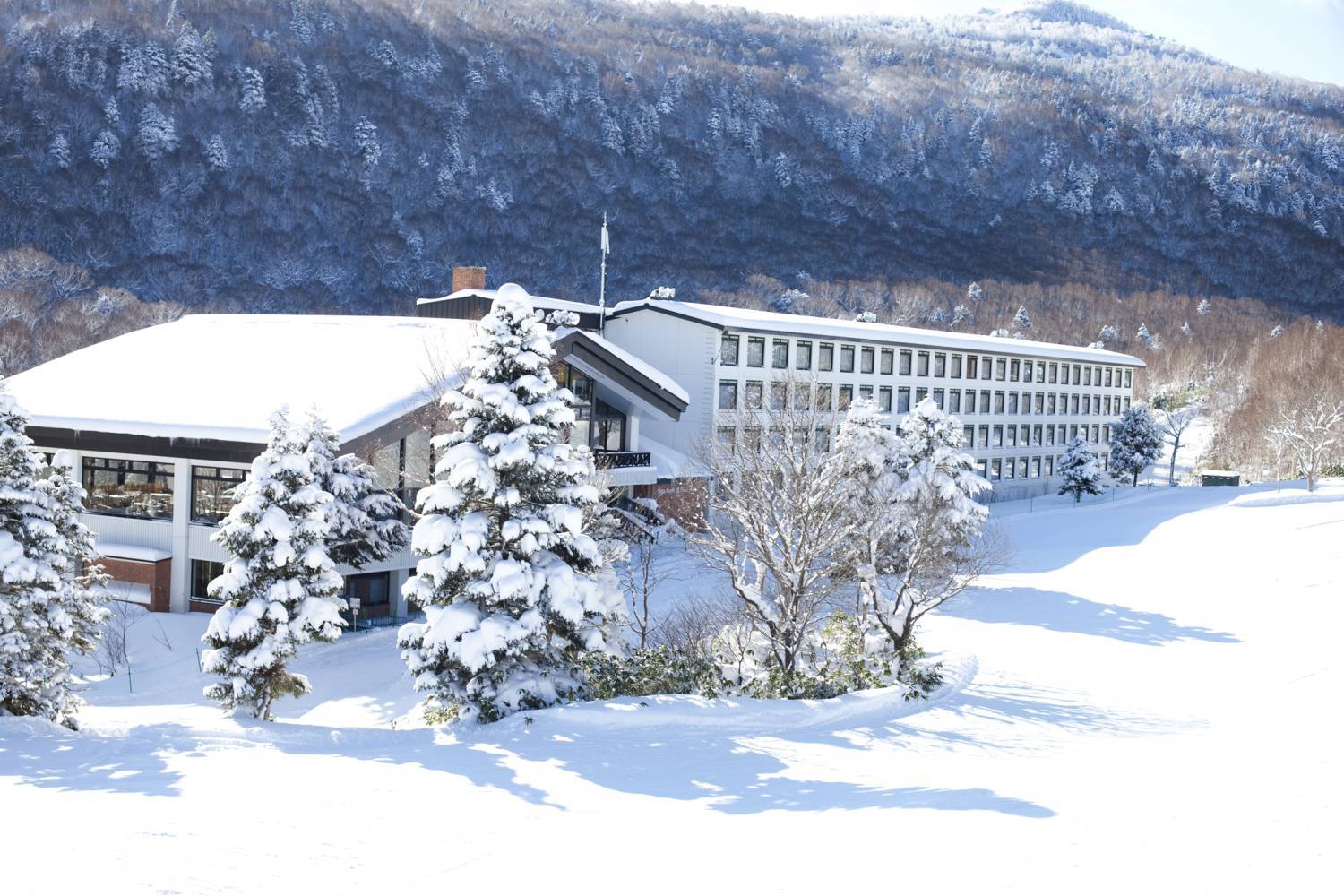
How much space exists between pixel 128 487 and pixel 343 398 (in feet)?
23.8

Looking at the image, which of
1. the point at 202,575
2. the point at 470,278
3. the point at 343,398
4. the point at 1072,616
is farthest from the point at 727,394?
the point at 202,575

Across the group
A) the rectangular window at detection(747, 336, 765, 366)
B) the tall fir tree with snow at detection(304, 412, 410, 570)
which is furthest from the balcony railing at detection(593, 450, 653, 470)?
the rectangular window at detection(747, 336, 765, 366)

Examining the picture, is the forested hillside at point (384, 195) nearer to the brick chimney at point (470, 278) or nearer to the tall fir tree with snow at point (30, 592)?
the brick chimney at point (470, 278)

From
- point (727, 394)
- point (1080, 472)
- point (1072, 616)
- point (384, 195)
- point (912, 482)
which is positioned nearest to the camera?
point (1072, 616)

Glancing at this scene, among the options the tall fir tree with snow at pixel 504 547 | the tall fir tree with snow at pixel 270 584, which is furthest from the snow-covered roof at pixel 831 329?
the tall fir tree with snow at pixel 270 584

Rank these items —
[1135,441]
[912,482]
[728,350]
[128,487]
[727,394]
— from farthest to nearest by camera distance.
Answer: [1135,441], [727,394], [728,350], [912,482], [128,487]

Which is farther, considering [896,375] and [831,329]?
[896,375]

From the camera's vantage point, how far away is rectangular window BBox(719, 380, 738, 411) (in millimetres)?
46469

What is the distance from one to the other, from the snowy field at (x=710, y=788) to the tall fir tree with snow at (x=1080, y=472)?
36935mm

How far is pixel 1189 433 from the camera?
105000mm

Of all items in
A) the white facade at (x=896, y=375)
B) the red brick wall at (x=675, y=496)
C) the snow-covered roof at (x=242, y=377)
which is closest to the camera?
the snow-covered roof at (x=242, y=377)

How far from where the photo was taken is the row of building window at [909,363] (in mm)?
47750

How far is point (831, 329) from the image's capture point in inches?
2032

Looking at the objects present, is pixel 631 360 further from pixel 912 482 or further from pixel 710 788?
pixel 710 788
